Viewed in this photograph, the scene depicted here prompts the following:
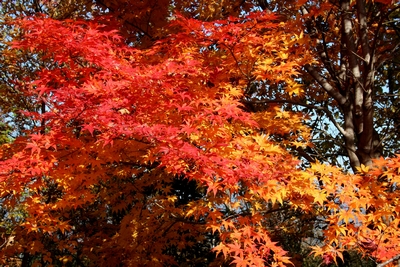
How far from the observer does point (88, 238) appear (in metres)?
6.39

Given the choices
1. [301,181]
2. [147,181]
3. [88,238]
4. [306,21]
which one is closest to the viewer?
[301,181]

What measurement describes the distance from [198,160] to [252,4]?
12.6ft

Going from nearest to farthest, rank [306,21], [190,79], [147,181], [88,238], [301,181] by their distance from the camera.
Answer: [301,181]
[190,79]
[306,21]
[147,181]
[88,238]

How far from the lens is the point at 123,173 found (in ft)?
16.3

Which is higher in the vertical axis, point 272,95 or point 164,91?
point 272,95

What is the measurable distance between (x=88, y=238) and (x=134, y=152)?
10.1 feet

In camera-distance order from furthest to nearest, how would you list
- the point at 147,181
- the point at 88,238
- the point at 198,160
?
the point at 88,238 → the point at 147,181 → the point at 198,160

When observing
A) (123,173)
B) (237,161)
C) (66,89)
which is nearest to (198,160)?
(237,161)

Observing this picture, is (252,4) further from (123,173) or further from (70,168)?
(70,168)

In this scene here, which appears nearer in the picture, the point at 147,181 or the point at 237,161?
the point at 237,161

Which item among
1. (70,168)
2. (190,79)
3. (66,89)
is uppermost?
(190,79)

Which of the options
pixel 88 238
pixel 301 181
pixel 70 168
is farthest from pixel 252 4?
pixel 88 238

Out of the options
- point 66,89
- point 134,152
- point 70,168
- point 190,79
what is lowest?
point 70,168

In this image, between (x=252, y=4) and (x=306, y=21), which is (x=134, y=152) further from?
(x=252, y=4)
